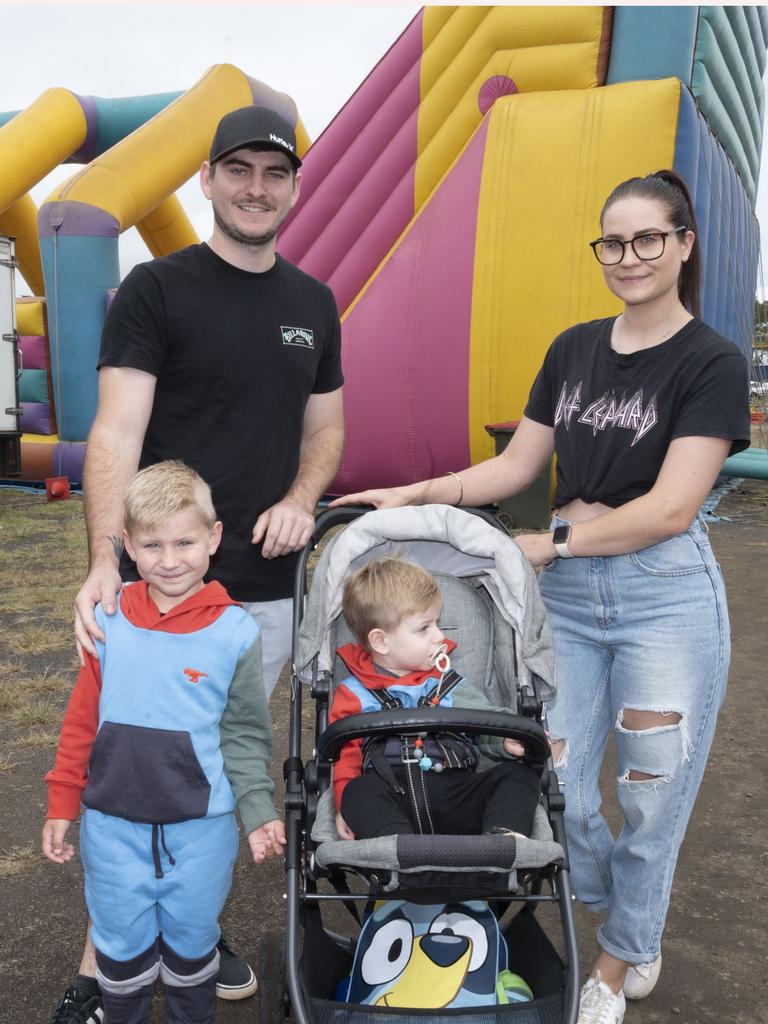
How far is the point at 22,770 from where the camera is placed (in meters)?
4.04

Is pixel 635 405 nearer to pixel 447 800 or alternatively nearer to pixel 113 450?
pixel 447 800

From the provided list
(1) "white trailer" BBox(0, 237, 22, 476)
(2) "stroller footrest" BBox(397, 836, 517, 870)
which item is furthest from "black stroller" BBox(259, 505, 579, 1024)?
(1) "white trailer" BBox(0, 237, 22, 476)

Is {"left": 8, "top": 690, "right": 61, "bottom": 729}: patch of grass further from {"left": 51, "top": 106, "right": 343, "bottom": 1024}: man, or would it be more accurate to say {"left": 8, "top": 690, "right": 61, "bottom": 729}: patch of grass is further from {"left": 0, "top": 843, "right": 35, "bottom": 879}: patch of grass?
{"left": 51, "top": 106, "right": 343, "bottom": 1024}: man

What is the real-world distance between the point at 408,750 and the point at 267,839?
40cm

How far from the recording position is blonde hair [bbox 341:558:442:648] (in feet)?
7.29

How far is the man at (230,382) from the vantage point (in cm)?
243

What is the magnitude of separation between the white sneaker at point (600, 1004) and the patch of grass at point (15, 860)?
202 centimetres

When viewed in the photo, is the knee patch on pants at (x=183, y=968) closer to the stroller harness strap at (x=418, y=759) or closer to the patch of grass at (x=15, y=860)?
A: the stroller harness strap at (x=418, y=759)

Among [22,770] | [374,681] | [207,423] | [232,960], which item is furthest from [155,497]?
[22,770]

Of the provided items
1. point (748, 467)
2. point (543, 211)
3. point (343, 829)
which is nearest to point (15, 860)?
point (343, 829)

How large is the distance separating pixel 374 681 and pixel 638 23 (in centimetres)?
716

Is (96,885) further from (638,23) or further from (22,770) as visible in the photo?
(638,23)

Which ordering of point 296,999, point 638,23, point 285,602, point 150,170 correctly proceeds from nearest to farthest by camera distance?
point 296,999 → point 285,602 → point 638,23 → point 150,170

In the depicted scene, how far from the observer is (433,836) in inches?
67.3
